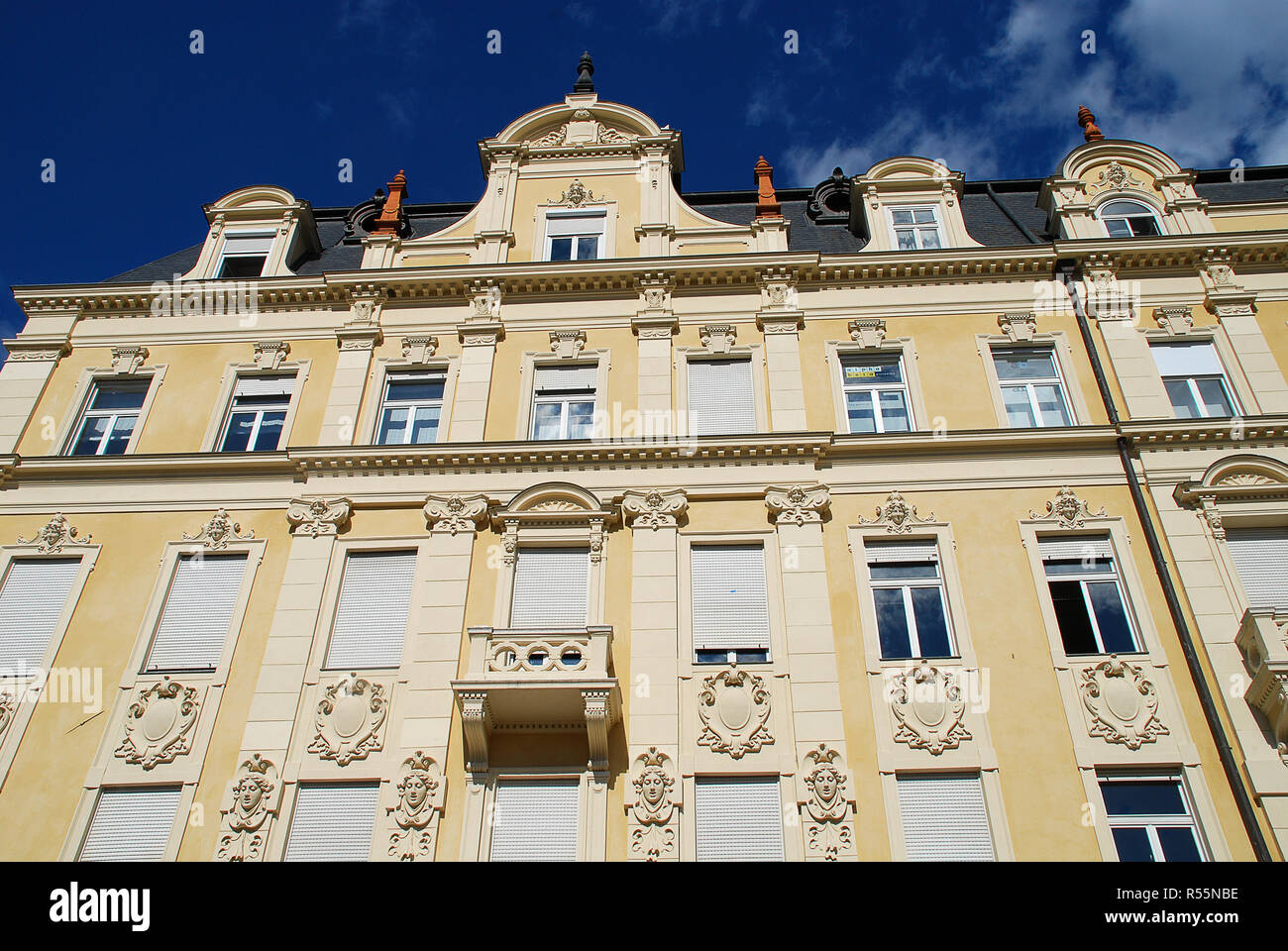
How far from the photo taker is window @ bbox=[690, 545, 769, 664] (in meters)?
16.2

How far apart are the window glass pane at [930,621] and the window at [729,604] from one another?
2338mm

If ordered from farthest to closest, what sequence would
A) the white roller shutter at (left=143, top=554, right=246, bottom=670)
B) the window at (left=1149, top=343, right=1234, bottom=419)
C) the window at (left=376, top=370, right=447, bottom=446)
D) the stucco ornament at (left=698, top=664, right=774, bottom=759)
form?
the window at (left=376, top=370, right=447, bottom=446) < the window at (left=1149, top=343, right=1234, bottom=419) < the white roller shutter at (left=143, top=554, right=246, bottom=670) < the stucco ornament at (left=698, top=664, right=774, bottom=759)

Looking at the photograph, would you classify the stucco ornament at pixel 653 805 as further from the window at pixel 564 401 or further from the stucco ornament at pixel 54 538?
the stucco ornament at pixel 54 538

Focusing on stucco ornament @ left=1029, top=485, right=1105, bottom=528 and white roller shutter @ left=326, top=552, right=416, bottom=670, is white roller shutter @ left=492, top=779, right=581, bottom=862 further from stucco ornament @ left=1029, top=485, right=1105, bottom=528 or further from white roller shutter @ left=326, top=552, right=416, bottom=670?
stucco ornament @ left=1029, top=485, right=1105, bottom=528

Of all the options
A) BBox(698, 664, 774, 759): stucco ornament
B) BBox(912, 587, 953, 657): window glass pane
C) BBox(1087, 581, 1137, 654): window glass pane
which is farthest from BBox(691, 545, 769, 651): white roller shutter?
BBox(1087, 581, 1137, 654): window glass pane

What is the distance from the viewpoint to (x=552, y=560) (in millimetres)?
17438

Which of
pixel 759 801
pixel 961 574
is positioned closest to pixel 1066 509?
pixel 961 574

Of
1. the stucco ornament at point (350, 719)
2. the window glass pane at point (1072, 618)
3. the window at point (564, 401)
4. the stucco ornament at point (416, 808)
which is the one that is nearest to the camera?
the stucco ornament at point (416, 808)

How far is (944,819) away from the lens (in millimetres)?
14344

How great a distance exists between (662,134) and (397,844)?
54.0ft

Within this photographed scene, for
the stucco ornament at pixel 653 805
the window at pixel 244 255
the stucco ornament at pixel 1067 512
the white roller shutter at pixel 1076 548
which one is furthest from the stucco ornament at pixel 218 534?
the stucco ornament at pixel 1067 512

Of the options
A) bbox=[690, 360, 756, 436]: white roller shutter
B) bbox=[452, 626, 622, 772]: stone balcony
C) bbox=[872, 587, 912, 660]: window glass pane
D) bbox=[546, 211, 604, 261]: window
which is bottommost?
bbox=[452, 626, 622, 772]: stone balcony

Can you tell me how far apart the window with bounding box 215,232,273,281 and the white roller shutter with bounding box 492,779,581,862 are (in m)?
13.6

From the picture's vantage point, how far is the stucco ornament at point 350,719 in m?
15.2
